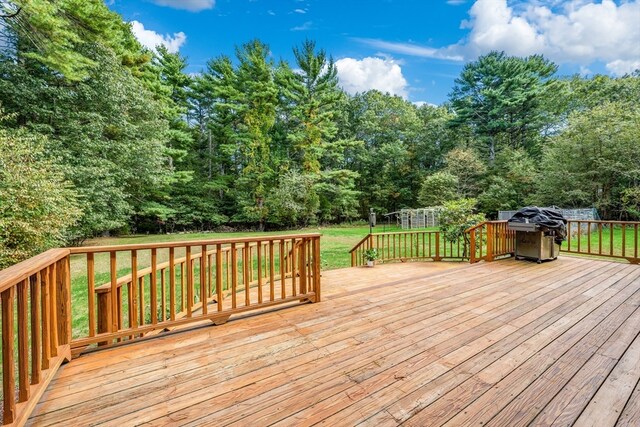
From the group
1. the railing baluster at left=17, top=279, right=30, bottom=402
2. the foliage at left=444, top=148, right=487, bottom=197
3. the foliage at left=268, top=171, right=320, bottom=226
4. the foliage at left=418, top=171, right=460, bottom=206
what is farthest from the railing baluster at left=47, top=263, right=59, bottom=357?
the foliage at left=444, top=148, right=487, bottom=197

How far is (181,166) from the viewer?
19656 mm

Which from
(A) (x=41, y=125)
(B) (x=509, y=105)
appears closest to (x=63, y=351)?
(A) (x=41, y=125)

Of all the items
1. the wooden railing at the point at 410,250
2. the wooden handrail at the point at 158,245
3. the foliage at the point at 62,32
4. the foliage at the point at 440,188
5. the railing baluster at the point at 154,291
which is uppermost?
the foliage at the point at 62,32

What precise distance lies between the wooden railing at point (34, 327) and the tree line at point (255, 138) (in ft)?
17.6

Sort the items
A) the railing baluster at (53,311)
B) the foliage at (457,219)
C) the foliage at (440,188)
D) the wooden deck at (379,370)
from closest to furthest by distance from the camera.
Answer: the wooden deck at (379,370) < the railing baluster at (53,311) < the foliage at (457,219) < the foliage at (440,188)

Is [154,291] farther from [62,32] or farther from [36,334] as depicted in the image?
[62,32]

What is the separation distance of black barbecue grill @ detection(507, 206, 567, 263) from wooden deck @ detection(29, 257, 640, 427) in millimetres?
2170

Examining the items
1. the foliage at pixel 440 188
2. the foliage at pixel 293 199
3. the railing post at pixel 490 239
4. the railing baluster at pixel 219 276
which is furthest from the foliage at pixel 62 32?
the foliage at pixel 440 188

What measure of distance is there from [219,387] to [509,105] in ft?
79.0

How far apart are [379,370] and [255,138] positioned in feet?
61.1

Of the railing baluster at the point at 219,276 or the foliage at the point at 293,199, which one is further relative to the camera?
the foliage at the point at 293,199

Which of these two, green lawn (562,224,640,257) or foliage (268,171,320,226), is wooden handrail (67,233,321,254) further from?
foliage (268,171,320,226)

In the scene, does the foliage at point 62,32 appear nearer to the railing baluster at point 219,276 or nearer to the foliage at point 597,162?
the railing baluster at point 219,276

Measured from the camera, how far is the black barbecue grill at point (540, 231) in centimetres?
516
